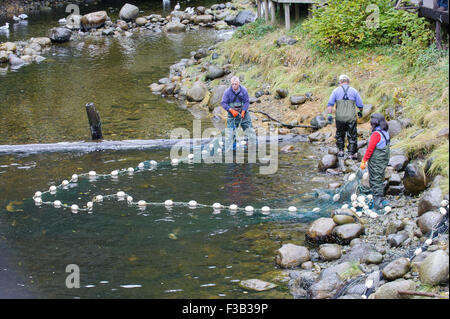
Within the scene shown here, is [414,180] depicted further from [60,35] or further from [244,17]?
[60,35]

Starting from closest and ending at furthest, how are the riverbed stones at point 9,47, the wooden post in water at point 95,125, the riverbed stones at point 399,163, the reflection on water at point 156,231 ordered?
1. the reflection on water at point 156,231
2. the riverbed stones at point 399,163
3. the wooden post in water at point 95,125
4. the riverbed stones at point 9,47

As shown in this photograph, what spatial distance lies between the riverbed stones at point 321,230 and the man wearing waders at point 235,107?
4.97 meters

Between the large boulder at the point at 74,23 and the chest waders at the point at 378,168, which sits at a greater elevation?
the large boulder at the point at 74,23

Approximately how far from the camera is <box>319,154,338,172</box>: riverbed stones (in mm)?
11789

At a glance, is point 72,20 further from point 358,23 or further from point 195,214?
point 195,214

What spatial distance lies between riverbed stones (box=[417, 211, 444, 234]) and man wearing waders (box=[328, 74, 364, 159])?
4.03 meters

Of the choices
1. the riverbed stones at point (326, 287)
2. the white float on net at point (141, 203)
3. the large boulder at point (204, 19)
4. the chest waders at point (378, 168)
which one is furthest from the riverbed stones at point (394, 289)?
the large boulder at point (204, 19)

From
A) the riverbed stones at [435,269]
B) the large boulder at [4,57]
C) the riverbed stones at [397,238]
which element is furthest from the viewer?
the large boulder at [4,57]

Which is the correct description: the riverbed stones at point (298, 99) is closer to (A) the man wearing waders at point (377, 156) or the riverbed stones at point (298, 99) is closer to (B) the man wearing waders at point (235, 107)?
(B) the man wearing waders at point (235, 107)

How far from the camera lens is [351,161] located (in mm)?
12016

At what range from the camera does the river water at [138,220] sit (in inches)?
323

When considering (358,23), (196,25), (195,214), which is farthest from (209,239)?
(196,25)

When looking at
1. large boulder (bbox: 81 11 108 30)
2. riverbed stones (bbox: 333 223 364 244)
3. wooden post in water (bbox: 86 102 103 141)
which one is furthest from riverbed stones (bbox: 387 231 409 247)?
large boulder (bbox: 81 11 108 30)

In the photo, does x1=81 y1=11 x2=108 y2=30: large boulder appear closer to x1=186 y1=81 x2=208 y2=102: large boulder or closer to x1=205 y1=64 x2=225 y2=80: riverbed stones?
x1=205 y1=64 x2=225 y2=80: riverbed stones
